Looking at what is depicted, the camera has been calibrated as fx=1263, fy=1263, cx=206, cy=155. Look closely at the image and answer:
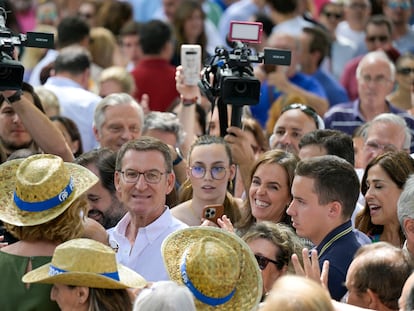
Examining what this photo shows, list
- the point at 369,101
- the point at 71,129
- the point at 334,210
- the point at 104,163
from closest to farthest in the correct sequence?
the point at 334,210 < the point at 104,163 < the point at 71,129 < the point at 369,101

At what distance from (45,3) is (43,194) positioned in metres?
11.1

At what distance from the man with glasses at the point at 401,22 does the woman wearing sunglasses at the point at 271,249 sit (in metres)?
Result: 8.50

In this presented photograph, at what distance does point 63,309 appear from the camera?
217 inches

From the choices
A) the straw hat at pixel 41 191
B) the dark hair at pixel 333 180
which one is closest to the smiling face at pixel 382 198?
the dark hair at pixel 333 180

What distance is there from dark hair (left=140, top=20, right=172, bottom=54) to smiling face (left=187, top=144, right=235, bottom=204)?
14.8 feet

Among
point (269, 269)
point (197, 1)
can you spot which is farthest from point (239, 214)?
point (197, 1)

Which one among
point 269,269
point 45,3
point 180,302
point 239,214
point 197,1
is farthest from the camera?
point 45,3

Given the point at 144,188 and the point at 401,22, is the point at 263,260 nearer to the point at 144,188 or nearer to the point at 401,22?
the point at 144,188

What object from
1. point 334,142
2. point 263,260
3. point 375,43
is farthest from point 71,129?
point 375,43

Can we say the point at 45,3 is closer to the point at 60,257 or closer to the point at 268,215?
the point at 268,215

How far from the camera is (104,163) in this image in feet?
26.4

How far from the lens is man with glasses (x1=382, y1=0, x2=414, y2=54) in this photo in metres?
14.7

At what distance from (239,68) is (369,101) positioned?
311cm

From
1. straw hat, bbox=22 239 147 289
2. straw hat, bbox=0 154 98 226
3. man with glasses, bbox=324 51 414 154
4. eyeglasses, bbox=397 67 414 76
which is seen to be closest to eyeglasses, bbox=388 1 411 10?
eyeglasses, bbox=397 67 414 76
